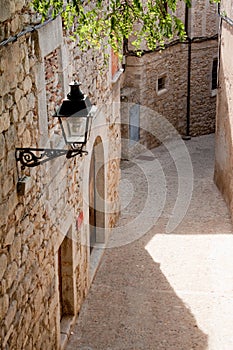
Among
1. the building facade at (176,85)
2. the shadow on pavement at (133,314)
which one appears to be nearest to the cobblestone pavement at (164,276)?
the shadow on pavement at (133,314)

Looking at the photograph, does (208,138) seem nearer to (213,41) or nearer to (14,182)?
(213,41)

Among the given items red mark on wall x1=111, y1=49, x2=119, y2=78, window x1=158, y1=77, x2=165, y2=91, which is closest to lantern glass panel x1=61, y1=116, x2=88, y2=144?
red mark on wall x1=111, y1=49, x2=119, y2=78

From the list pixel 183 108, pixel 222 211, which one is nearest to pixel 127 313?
pixel 222 211

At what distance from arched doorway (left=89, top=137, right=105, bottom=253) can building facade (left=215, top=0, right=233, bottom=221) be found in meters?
3.01

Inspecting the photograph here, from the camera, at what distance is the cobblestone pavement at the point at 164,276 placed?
24.9ft

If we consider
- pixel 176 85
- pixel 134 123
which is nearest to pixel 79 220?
pixel 134 123

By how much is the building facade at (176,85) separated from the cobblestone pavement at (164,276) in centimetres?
239

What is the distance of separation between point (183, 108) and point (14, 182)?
1318 centimetres

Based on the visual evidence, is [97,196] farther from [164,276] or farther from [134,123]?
[134,123]

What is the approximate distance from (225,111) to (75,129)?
7.78m

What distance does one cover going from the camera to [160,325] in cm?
781

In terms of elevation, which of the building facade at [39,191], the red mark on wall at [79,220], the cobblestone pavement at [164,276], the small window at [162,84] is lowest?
the cobblestone pavement at [164,276]

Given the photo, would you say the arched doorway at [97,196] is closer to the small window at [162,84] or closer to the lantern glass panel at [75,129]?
the lantern glass panel at [75,129]

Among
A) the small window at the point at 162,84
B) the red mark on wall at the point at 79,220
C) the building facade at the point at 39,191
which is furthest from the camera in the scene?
the small window at the point at 162,84
